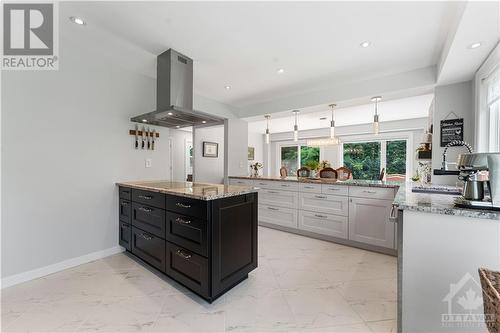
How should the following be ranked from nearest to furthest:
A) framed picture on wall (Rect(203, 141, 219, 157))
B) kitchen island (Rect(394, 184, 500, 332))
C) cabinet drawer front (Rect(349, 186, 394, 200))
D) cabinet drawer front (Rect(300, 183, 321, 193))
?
kitchen island (Rect(394, 184, 500, 332)) < cabinet drawer front (Rect(349, 186, 394, 200)) < cabinet drawer front (Rect(300, 183, 321, 193)) < framed picture on wall (Rect(203, 141, 219, 157))

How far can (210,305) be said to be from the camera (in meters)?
1.78

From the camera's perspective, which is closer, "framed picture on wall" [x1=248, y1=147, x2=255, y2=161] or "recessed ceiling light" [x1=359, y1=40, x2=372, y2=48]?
"recessed ceiling light" [x1=359, y1=40, x2=372, y2=48]

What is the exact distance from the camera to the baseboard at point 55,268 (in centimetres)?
203

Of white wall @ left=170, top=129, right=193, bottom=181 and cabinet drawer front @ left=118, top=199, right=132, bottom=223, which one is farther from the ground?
white wall @ left=170, top=129, right=193, bottom=181

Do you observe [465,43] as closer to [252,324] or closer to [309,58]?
[309,58]

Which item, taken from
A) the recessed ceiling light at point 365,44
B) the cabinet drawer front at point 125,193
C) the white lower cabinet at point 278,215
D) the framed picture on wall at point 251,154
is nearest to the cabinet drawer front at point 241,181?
the white lower cabinet at point 278,215

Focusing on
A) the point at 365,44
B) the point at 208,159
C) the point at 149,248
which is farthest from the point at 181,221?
the point at 365,44

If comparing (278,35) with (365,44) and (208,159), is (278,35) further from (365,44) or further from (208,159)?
(208,159)

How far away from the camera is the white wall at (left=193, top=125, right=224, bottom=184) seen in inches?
157

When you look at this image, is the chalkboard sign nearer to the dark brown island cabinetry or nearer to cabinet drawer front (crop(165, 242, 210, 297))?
the dark brown island cabinetry

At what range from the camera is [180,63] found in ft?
8.46

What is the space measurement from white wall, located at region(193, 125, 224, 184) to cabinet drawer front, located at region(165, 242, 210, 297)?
82.4 inches
